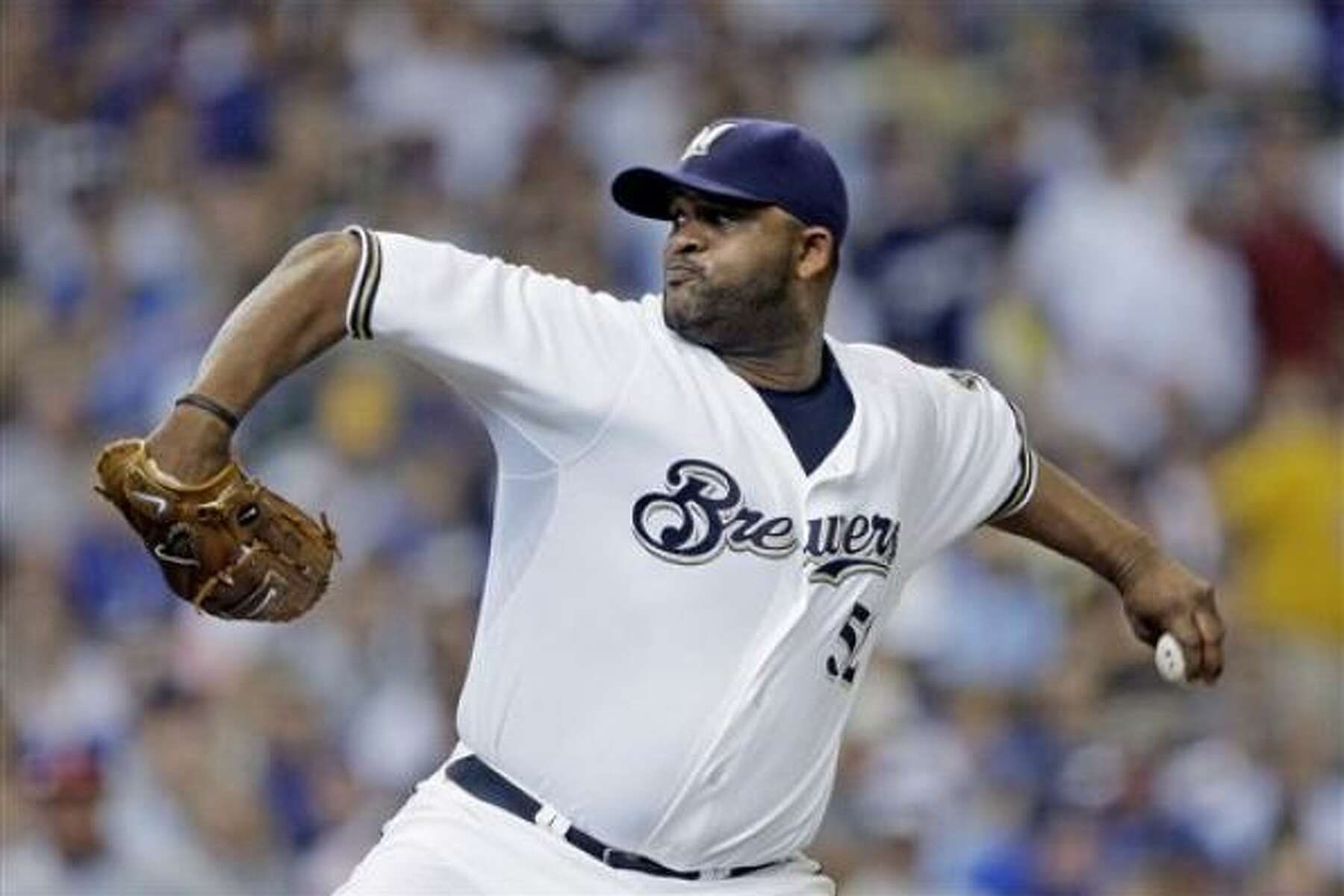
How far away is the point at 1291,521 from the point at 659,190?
5.81m

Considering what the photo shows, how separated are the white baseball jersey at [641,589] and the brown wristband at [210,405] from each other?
1.42ft

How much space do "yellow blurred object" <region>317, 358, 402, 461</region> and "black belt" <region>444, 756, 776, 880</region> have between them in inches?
223

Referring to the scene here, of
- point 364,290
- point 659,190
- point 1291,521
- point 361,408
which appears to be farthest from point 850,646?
point 361,408

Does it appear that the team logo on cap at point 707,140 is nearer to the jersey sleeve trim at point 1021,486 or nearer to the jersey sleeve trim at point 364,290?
the jersey sleeve trim at point 364,290

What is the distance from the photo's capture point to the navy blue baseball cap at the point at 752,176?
226 inches

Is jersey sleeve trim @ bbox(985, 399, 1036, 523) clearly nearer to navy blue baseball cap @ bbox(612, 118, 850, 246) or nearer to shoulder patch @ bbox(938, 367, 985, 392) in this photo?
shoulder patch @ bbox(938, 367, 985, 392)

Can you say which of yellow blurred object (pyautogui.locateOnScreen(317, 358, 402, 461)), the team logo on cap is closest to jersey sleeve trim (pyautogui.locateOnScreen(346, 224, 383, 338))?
the team logo on cap

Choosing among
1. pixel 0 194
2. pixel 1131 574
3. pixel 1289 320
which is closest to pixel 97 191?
pixel 0 194

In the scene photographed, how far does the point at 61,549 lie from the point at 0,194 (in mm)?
2089

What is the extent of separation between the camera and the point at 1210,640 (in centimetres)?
623

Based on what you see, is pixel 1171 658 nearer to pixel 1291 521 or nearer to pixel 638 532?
pixel 638 532

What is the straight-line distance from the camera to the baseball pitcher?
5.35 meters

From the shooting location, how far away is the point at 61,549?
11.1m

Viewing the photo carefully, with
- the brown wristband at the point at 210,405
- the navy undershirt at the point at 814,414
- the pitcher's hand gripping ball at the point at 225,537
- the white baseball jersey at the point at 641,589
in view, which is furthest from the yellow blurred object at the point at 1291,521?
the brown wristband at the point at 210,405
